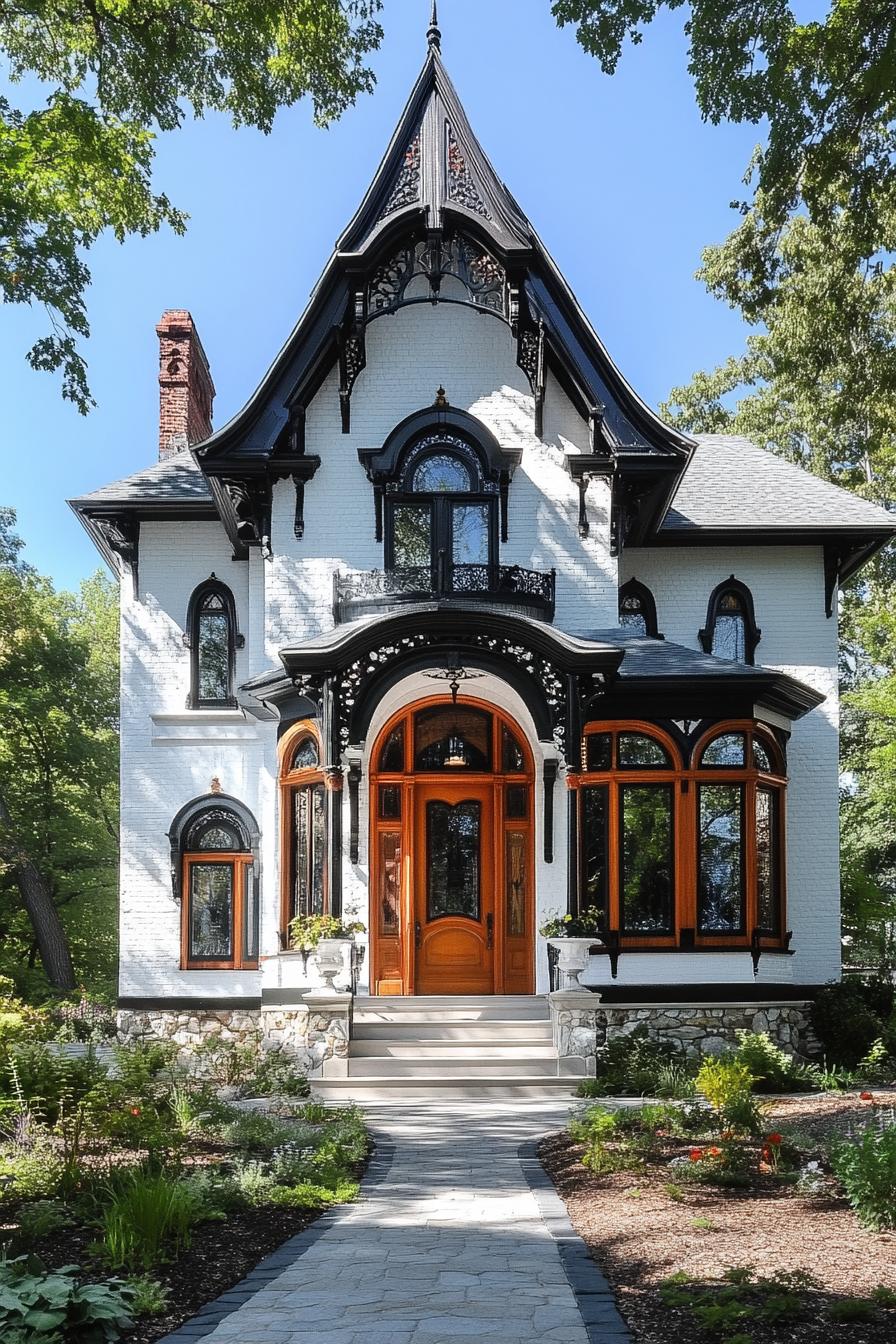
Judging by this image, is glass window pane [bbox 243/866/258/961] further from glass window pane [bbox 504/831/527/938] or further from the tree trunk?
the tree trunk

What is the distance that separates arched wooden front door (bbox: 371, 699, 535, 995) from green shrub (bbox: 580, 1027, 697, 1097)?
7.18ft

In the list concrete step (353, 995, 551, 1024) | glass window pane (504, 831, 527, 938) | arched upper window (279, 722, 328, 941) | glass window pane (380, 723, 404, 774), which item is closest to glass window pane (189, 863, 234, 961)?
arched upper window (279, 722, 328, 941)

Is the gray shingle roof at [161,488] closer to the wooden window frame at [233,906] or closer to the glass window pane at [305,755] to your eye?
the glass window pane at [305,755]

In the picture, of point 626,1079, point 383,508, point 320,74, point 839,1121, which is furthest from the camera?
point 383,508

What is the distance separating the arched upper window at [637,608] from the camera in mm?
19062

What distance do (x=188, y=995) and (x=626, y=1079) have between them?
23.5 ft

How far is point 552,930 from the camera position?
48.5 ft

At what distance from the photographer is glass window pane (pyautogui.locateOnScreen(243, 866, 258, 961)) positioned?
18.5 metres

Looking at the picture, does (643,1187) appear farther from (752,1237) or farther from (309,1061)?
(309,1061)

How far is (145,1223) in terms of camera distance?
6637mm

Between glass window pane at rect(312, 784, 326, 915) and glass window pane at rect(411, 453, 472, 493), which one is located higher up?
glass window pane at rect(411, 453, 472, 493)

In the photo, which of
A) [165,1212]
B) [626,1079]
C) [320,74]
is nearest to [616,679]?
[626,1079]

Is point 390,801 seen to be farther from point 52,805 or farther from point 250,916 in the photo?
point 52,805

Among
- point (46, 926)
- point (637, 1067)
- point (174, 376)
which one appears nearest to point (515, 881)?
point (637, 1067)
